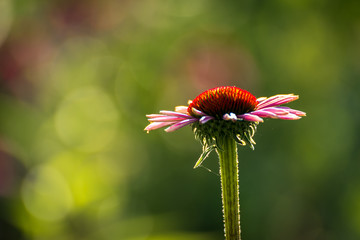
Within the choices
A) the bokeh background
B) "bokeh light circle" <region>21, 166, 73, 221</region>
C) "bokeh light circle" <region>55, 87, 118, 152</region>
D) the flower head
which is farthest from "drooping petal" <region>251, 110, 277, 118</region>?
"bokeh light circle" <region>55, 87, 118, 152</region>

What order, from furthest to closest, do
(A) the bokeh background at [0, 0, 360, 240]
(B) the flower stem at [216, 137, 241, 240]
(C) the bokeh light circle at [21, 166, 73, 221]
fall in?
1. (A) the bokeh background at [0, 0, 360, 240]
2. (C) the bokeh light circle at [21, 166, 73, 221]
3. (B) the flower stem at [216, 137, 241, 240]

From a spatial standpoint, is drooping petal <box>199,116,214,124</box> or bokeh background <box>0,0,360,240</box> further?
bokeh background <box>0,0,360,240</box>

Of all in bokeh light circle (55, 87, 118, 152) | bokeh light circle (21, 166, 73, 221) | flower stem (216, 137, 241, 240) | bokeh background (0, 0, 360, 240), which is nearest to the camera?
flower stem (216, 137, 241, 240)

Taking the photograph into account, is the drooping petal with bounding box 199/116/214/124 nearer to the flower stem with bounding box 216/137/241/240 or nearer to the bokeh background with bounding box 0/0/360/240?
the flower stem with bounding box 216/137/241/240

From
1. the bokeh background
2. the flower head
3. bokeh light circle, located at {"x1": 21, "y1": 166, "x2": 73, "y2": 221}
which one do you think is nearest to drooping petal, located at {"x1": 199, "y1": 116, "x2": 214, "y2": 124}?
the flower head

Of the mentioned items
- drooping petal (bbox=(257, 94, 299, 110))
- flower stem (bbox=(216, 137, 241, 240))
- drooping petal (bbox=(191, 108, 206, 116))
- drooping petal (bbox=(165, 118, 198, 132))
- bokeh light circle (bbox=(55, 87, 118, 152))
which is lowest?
flower stem (bbox=(216, 137, 241, 240))

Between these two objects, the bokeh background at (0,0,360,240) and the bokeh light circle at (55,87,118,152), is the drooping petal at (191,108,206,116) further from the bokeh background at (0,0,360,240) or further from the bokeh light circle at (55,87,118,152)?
the bokeh light circle at (55,87,118,152)

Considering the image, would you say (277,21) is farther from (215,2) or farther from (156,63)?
(156,63)

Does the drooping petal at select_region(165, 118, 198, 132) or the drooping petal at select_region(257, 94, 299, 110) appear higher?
the drooping petal at select_region(257, 94, 299, 110)
